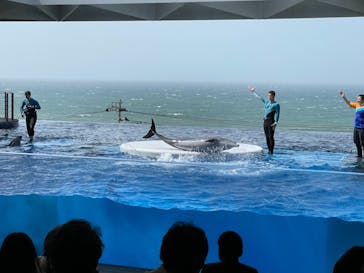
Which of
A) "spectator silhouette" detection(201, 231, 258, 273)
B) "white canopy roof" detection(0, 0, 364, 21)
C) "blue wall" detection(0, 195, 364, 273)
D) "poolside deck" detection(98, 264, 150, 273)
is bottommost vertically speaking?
"poolside deck" detection(98, 264, 150, 273)

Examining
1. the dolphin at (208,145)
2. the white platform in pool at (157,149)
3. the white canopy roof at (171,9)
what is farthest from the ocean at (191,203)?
the dolphin at (208,145)

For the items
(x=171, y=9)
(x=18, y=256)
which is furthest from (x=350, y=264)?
(x=171, y=9)

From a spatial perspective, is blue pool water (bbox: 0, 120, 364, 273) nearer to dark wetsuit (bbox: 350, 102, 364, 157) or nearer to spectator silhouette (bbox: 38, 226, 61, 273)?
spectator silhouette (bbox: 38, 226, 61, 273)

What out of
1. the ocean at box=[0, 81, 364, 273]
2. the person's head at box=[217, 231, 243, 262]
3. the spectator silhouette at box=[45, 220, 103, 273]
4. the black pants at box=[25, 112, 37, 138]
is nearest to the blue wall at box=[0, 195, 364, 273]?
Answer: the ocean at box=[0, 81, 364, 273]

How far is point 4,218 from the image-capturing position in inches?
204

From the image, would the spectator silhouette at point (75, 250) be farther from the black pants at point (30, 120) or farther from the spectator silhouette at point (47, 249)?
the black pants at point (30, 120)

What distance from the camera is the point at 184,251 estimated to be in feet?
7.55

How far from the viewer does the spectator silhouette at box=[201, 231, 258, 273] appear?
2.73 metres

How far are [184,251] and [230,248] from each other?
688mm

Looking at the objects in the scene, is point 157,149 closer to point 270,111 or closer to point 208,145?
point 208,145

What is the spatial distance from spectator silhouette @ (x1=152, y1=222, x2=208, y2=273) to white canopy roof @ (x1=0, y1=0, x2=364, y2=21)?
7.46 metres

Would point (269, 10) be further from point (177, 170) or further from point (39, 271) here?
point (39, 271)

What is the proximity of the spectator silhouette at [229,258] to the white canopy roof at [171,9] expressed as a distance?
6.89 m

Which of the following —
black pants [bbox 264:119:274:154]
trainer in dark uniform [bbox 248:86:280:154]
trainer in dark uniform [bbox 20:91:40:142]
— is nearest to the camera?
trainer in dark uniform [bbox 248:86:280:154]
